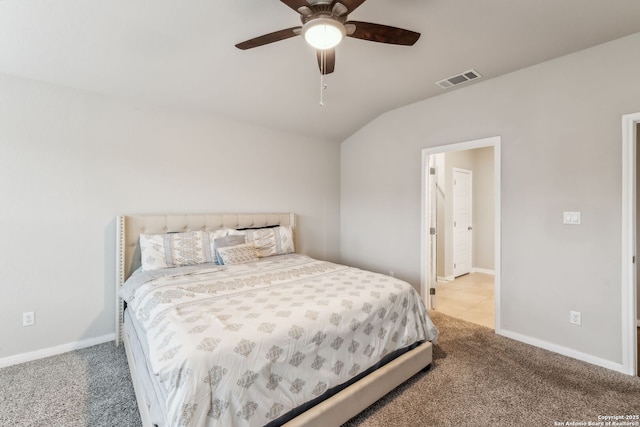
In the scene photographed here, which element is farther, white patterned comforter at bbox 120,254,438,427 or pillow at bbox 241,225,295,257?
pillow at bbox 241,225,295,257

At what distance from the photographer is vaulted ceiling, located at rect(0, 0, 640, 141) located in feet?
6.32

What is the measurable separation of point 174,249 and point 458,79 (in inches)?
134

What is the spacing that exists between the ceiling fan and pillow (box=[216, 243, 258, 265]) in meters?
1.89

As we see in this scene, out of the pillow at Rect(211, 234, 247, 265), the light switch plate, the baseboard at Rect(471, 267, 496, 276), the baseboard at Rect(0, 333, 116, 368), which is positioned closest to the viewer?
the baseboard at Rect(0, 333, 116, 368)

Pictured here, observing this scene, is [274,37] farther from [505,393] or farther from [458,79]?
[505,393]

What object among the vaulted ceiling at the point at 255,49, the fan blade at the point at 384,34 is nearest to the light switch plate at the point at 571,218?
the vaulted ceiling at the point at 255,49

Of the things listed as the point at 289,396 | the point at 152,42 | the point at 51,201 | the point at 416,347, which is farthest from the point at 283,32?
the point at 51,201

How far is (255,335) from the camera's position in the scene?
143 cm

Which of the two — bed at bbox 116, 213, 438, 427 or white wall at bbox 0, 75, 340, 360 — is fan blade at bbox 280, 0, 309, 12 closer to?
bed at bbox 116, 213, 438, 427

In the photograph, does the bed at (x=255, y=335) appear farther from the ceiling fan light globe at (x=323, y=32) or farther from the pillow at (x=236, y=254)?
the ceiling fan light globe at (x=323, y=32)

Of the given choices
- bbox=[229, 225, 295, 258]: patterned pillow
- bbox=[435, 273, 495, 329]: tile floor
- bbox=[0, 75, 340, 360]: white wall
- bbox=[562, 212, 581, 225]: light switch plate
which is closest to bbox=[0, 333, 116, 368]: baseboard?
bbox=[0, 75, 340, 360]: white wall

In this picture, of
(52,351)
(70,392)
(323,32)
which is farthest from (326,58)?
(52,351)

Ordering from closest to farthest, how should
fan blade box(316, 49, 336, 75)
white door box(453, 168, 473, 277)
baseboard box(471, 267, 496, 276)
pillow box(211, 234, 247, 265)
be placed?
1. fan blade box(316, 49, 336, 75)
2. pillow box(211, 234, 247, 265)
3. white door box(453, 168, 473, 277)
4. baseboard box(471, 267, 496, 276)

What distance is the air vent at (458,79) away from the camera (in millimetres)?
2834
